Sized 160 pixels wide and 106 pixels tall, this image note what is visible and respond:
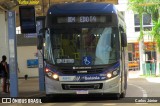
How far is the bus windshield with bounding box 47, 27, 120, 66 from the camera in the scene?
1605cm

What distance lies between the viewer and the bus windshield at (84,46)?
16.0 metres

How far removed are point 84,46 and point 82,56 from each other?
350mm

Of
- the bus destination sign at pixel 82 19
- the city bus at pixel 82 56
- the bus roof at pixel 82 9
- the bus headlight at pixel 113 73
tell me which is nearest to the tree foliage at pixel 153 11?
the bus roof at pixel 82 9

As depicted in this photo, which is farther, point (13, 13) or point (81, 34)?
point (13, 13)

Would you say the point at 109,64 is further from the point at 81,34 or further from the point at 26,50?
the point at 26,50

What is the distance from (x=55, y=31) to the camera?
53.4 ft

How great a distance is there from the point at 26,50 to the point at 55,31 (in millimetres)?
32401

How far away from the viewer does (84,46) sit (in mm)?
16094

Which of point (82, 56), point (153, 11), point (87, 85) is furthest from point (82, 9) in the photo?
point (153, 11)

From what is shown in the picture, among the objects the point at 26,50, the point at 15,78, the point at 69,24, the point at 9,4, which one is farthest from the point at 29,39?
the point at 69,24

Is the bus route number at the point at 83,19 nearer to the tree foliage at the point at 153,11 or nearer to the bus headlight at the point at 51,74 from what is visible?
the bus headlight at the point at 51,74

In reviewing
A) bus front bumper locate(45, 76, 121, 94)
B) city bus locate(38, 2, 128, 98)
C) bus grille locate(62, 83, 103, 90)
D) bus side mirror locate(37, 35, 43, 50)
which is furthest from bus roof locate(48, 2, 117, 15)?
bus grille locate(62, 83, 103, 90)

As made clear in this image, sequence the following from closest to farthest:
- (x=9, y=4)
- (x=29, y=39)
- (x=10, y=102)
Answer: (x=10, y=102), (x=9, y=4), (x=29, y=39)

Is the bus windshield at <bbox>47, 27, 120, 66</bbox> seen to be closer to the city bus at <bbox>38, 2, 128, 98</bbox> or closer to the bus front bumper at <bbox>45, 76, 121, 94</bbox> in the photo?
the city bus at <bbox>38, 2, 128, 98</bbox>
